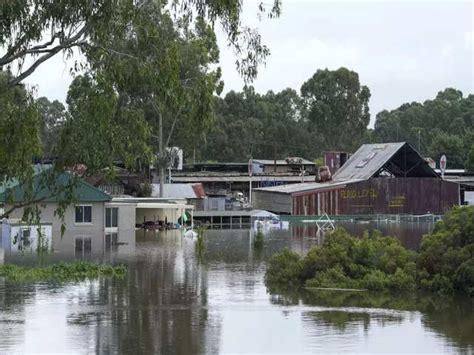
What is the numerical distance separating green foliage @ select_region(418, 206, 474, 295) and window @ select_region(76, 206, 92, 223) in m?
25.8

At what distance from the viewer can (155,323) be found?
72.2ft

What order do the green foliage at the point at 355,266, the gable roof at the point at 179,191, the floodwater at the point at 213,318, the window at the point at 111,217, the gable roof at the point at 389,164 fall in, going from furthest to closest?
the gable roof at the point at 389,164, the gable roof at the point at 179,191, the window at the point at 111,217, the green foliage at the point at 355,266, the floodwater at the point at 213,318

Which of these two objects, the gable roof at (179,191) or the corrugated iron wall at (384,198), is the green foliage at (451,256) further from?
the corrugated iron wall at (384,198)

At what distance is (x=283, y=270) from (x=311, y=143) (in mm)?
92840

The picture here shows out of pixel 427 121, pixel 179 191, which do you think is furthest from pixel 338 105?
pixel 179 191

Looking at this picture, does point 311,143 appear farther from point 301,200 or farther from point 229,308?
point 229,308

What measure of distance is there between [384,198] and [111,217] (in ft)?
103

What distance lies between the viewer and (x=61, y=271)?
3084 cm

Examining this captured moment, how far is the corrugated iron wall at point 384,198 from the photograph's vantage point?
76812mm

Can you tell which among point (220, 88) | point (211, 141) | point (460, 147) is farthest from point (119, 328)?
point (460, 147)

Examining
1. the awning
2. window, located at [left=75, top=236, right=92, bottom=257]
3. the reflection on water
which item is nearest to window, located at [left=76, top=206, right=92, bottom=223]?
window, located at [left=75, top=236, right=92, bottom=257]

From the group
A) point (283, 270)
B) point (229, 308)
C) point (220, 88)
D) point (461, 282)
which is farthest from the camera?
point (220, 88)

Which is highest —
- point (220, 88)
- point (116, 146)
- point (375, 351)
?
point (220, 88)

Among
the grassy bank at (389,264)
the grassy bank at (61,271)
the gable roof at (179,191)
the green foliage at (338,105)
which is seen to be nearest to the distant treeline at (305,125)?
the green foliage at (338,105)
